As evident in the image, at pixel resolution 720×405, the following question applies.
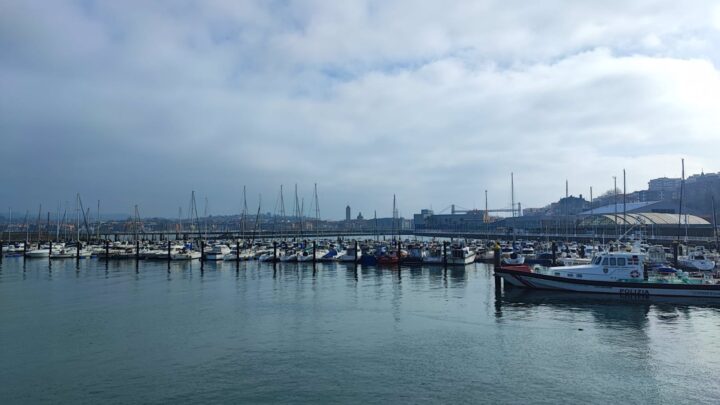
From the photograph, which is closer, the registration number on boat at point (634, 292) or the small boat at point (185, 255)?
the registration number on boat at point (634, 292)

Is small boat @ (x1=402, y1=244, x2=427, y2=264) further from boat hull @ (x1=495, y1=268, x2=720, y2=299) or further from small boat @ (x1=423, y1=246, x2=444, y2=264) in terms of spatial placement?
boat hull @ (x1=495, y1=268, x2=720, y2=299)

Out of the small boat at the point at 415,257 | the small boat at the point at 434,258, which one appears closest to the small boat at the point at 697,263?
the small boat at the point at 434,258

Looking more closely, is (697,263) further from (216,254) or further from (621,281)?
(216,254)

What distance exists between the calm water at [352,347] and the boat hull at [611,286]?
3.48 ft

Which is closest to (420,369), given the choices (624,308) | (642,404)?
(642,404)

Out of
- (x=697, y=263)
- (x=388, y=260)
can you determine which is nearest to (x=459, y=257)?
(x=388, y=260)

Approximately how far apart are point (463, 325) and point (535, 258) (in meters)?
42.7

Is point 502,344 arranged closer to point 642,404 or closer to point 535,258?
point 642,404

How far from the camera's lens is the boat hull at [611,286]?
123 ft

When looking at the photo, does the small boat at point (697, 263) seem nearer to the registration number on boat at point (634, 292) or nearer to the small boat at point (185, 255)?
the registration number on boat at point (634, 292)

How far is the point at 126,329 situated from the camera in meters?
30.0

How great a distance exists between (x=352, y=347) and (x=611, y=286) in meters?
25.9

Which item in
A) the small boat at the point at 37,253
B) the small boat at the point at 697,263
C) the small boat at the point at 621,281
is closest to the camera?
the small boat at the point at 621,281

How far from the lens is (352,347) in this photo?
25.4 m
